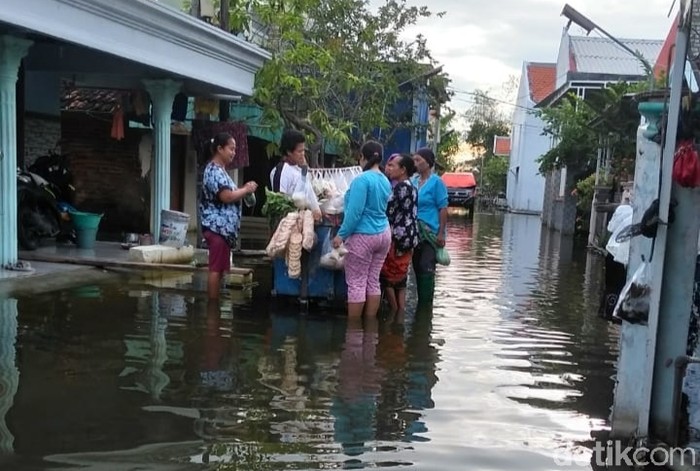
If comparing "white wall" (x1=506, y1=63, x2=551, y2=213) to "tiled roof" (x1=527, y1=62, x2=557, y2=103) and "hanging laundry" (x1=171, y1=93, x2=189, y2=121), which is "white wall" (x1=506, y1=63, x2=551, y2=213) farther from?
"hanging laundry" (x1=171, y1=93, x2=189, y2=121)

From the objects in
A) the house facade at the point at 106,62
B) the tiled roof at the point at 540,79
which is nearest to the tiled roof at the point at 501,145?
the tiled roof at the point at 540,79

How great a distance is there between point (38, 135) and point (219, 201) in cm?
635

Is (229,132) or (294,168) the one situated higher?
(229,132)

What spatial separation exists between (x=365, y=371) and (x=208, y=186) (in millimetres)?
2576

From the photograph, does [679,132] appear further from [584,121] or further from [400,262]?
[584,121]

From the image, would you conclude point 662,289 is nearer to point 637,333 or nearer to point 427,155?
point 637,333

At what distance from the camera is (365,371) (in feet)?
18.2

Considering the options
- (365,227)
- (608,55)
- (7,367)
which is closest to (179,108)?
(365,227)

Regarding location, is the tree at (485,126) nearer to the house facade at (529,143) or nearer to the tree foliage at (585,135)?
the house facade at (529,143)

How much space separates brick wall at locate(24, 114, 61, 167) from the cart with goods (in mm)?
6072

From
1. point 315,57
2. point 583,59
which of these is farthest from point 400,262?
point 583,59

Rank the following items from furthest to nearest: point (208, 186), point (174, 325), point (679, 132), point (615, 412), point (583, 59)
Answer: point (583, 59), point (208, 186), point (174, 325), point (615, 412), point (679, 132)

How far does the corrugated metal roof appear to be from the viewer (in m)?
29.0

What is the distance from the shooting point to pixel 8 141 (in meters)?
8.03
